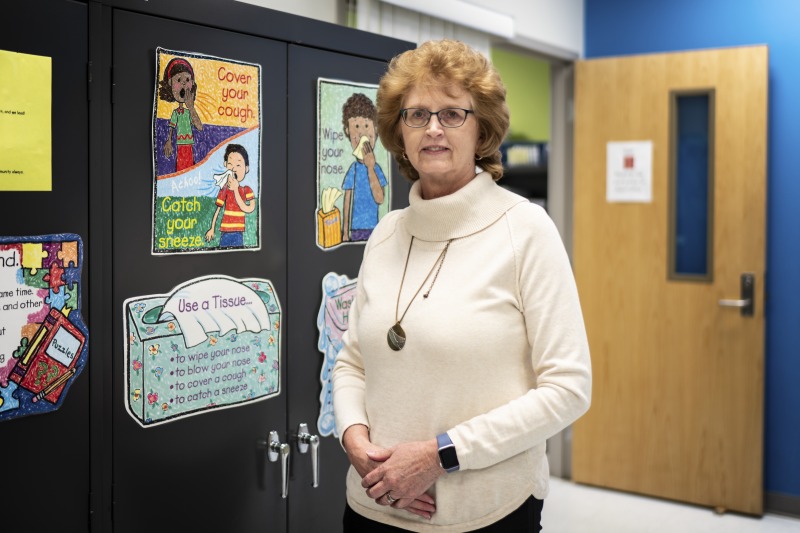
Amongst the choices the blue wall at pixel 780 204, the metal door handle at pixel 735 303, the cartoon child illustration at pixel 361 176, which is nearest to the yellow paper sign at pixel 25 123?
the cartoon child illustration at pixel 361 176

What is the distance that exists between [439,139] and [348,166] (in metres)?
0.72

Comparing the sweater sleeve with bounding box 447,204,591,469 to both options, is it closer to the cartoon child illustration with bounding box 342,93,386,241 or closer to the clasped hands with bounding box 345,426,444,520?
the clasped hands with bounding box 345,426,444,520

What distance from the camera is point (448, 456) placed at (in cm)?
145

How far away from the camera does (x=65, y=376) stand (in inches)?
63.4

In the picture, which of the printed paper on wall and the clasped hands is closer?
the clasped hands

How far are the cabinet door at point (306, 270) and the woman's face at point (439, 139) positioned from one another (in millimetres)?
559

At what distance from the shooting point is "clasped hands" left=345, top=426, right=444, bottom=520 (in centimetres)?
148

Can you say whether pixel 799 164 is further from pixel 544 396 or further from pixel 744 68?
pixel 544 396

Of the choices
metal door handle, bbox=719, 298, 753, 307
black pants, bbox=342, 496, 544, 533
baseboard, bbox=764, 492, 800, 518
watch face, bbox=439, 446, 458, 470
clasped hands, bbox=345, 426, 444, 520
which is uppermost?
metal door handle, bbox=719, 298, 753, 307

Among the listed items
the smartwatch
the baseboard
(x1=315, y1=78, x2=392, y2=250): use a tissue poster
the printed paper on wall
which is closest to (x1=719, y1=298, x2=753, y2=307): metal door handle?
the baseboard

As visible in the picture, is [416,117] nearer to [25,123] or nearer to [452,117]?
Answer: [452,117]

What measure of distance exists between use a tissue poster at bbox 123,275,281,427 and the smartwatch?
0.67 meters

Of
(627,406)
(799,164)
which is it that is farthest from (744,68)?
(627,406)

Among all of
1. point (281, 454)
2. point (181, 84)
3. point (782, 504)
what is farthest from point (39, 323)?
point (782, 504)
